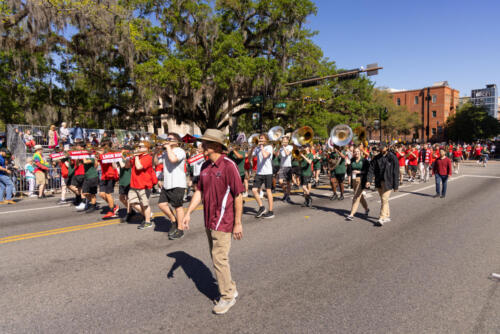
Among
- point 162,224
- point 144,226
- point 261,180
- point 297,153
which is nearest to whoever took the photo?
point 144,226

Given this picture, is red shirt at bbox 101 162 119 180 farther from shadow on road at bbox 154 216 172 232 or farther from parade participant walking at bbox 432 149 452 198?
parade participant walking at bbox 432 149 452 198

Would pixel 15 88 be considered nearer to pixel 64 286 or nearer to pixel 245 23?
pixel 245 23

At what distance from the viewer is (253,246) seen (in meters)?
5.52

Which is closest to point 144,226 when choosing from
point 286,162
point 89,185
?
point 89,185

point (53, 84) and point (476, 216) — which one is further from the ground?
point (53, 84)

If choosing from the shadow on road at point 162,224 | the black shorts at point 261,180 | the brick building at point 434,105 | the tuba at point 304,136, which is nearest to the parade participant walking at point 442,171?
the tuba at point 304,136

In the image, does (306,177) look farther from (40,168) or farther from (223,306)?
(40,168)

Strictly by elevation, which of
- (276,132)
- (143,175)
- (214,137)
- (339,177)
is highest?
(276,132)

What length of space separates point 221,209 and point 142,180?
367cm

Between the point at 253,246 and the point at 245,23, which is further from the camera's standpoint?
the point at 245,23

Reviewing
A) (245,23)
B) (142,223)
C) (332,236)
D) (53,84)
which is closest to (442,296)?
(332,236)

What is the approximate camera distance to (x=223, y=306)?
3383 millimetres

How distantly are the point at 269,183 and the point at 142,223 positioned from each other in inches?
123

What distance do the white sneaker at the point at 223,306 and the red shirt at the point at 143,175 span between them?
380 cm
